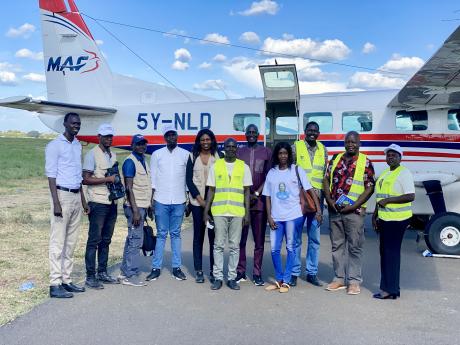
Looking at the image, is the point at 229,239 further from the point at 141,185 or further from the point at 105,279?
the point at 105,279

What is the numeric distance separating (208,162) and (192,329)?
93.8 inches

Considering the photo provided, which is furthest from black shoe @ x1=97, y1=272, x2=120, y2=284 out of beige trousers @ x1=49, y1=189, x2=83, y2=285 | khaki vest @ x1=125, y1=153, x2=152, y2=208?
khaki vest @ x1=125, y1=153, x2=152, y2=208

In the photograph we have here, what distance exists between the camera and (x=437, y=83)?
25.1ft

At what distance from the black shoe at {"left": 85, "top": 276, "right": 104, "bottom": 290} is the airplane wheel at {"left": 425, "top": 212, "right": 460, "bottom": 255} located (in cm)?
525

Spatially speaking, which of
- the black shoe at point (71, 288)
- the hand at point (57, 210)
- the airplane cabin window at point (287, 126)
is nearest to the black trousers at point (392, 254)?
the black shoe at point (71, 288)

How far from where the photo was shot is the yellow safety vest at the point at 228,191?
5.81 m

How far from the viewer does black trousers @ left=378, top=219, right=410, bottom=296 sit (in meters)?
5.50

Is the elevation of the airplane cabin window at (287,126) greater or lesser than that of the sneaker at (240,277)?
greater

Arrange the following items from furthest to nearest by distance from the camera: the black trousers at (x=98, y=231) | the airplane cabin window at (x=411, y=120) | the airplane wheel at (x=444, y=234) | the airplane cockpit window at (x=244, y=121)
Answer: the airplane cockpit window at (x=244, y=121) → the airplane cabin window at (x=411, y=120) → the airplane wheel at (x=444, y=234) → the black trousers at (x=98, y=231)

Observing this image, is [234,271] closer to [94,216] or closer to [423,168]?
[94,216]

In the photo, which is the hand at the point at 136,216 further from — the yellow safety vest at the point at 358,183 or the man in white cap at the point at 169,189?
the yellow safety vest at the point at 358,183

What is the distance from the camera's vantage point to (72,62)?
12.6m

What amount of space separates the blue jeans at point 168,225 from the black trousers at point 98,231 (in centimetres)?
60

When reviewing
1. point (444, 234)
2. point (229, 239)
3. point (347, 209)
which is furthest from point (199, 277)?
point (444, 234)
